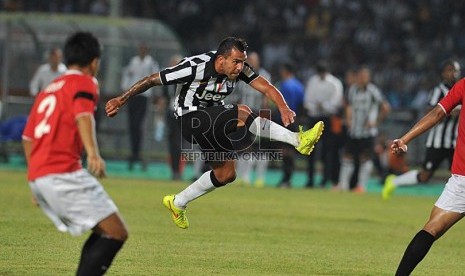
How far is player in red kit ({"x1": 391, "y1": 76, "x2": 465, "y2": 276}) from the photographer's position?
28.9 feet

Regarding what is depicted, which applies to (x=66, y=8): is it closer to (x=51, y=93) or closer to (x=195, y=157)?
(x=195, y=157)

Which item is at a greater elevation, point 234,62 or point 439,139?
point 234,62

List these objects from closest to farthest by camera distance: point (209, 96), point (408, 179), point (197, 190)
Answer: point (209, 96) < point (197, 190) < point (408, 179)

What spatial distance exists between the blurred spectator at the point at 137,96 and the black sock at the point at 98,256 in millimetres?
16250

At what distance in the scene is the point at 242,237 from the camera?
42.3ft

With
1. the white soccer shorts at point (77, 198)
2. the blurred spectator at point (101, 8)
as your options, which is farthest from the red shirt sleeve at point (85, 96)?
the blurred spectator at point (101, 8)

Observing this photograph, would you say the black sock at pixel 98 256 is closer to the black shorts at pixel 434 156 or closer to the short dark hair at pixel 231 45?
the short dark hair at pixel 231 45

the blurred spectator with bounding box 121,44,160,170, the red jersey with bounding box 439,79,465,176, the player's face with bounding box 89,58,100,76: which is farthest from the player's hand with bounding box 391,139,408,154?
the blurred spectator with bounding box 121,44,160,170

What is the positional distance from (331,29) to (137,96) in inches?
415

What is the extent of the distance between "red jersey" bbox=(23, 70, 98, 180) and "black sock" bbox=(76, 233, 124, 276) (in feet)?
1.88

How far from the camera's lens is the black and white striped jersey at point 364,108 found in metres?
21.7

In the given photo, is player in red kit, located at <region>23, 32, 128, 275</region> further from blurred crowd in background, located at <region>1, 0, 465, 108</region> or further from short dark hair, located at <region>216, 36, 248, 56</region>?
blurred crowd in background, located at <region>1, 0, 465, 108</region>

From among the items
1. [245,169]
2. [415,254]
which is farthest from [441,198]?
[245,169]

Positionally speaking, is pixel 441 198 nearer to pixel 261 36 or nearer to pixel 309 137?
pixel 309 137
